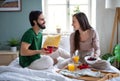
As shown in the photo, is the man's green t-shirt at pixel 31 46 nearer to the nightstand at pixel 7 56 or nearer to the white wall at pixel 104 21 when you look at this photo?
the nightstand at pixel 7 56

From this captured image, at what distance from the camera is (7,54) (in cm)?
435

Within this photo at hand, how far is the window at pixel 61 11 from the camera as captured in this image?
4.85 m

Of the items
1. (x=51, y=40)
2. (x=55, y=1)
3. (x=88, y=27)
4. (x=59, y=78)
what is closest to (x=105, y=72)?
(x=59, y=78)

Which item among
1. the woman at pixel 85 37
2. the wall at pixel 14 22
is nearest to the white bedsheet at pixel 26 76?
the woman at pixel 85 37

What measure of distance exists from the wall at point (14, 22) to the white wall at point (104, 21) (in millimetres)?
1119

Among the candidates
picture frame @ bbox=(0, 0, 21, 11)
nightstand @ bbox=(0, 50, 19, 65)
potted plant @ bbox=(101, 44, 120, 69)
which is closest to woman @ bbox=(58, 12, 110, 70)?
potted plant @ bbox=(101, 44, 120, 69)

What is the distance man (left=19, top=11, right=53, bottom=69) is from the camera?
2.93 metres

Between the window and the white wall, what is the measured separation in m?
0.39

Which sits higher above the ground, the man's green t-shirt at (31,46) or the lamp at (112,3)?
the lamp at (112,3)

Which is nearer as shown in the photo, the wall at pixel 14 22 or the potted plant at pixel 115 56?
the potted plant at pixel 115 56

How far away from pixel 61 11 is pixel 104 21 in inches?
36.1

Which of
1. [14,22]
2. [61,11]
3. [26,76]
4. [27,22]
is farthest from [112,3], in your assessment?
[26,76]

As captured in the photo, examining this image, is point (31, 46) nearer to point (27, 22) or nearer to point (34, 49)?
point (34, 49)

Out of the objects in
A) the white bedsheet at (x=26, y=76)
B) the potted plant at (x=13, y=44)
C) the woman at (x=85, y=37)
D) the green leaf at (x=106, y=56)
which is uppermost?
the woman at (x=85, y=37)
